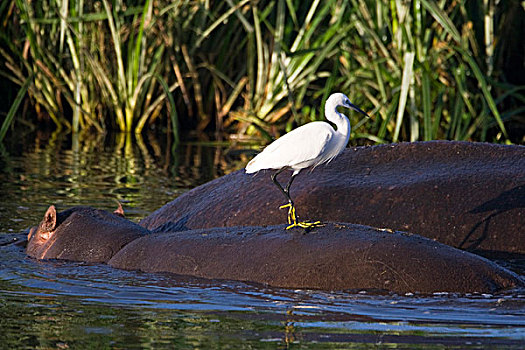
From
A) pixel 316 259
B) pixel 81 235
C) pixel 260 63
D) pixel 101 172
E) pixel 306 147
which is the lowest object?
pixel 101 172

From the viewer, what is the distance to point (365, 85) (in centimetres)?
1038

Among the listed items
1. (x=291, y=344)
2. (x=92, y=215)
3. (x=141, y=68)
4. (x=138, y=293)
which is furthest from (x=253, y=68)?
(x=291, y=344)

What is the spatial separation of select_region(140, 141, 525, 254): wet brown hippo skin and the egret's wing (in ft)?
2.81

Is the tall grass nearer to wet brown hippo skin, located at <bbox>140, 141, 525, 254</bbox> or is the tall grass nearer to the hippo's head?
wet brown hippo skin, located at <bbox>140, 141, 525, 254</bbox>

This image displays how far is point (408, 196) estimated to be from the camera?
536 cm

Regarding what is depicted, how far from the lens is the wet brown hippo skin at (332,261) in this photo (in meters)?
4.34

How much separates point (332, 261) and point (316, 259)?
0.08 meters

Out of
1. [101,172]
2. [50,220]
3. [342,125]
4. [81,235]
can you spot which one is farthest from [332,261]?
[101,172]

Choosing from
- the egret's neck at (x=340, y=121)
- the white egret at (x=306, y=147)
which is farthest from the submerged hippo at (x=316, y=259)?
the egret's neck at (x=340, y=121)

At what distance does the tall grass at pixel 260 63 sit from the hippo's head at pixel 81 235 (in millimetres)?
3985

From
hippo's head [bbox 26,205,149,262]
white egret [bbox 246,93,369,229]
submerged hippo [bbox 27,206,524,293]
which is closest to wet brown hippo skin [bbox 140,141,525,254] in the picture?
hippo's head [bbox 26,205,149,262]

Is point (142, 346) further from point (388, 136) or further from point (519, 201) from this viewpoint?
point (388, 136)

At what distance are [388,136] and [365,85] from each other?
59cm

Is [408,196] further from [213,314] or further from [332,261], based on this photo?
[213,314]
